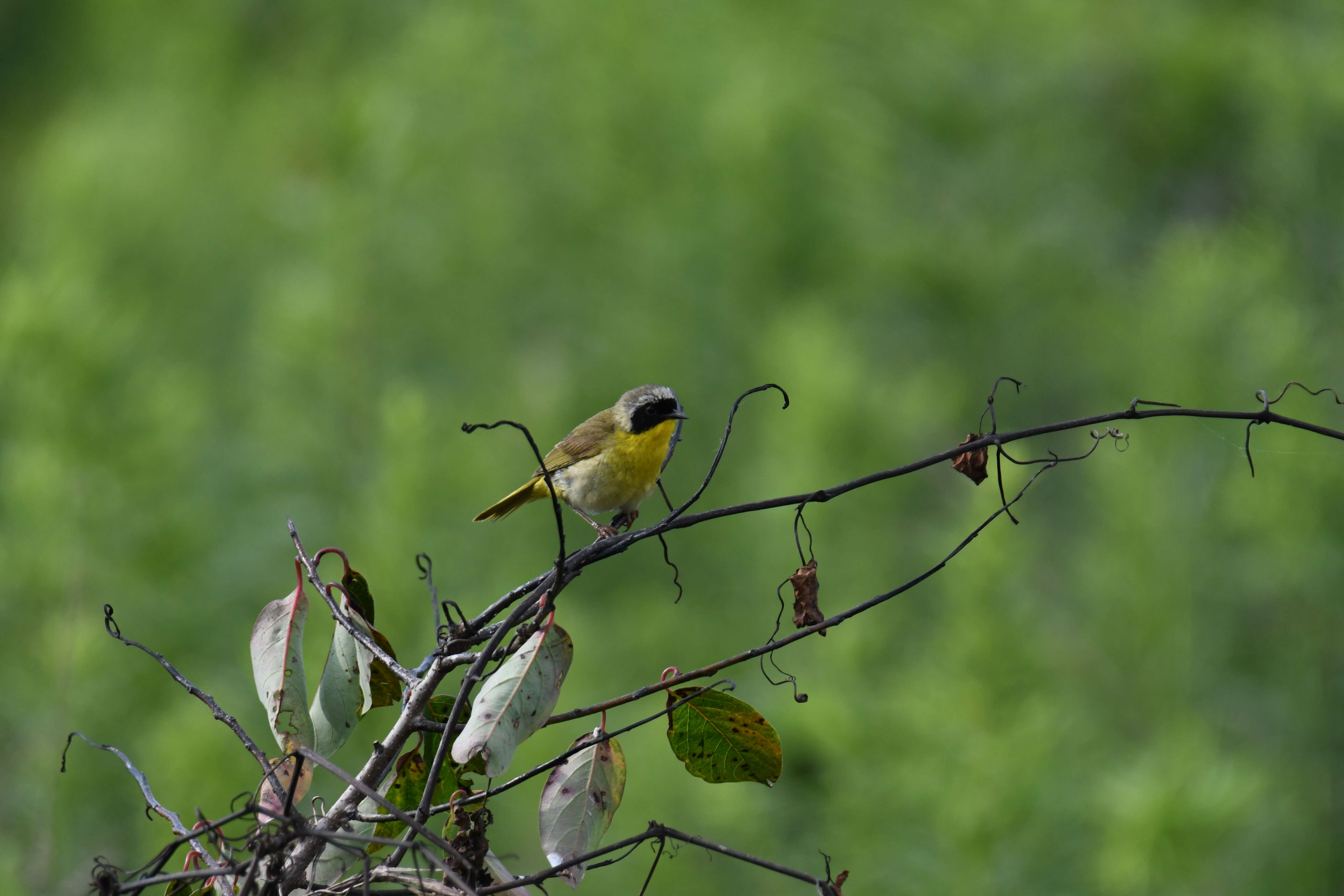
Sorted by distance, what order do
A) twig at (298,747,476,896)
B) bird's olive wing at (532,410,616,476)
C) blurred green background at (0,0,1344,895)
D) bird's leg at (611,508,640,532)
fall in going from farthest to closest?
blurred green background at (0,0,1344,895) → bird's olive wing at (532,410,616,476) → bird's leg at (611,508,640,532) → twig at (298,747,476,896)

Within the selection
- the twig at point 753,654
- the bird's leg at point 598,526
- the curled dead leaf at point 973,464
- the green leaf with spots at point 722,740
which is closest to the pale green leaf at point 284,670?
the twig at point 753,654

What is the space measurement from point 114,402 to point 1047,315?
19.7ft

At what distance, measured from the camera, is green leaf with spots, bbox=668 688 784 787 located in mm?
1260

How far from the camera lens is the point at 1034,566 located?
7430 millimetres

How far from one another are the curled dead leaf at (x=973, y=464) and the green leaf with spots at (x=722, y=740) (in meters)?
0.33

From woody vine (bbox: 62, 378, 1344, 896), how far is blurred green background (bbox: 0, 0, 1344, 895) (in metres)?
1.43

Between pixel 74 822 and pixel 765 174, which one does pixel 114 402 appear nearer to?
pixel 74 822

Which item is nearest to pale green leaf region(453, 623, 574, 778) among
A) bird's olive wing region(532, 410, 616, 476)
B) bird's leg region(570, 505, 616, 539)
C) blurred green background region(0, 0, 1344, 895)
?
bird's leg region(570, 505, 616, 539)

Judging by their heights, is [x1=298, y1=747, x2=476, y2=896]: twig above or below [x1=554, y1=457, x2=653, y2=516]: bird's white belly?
below

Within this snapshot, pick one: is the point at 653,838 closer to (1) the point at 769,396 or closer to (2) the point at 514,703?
(2) the point at 514,703

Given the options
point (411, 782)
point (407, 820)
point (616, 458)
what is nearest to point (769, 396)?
point (616, 458)

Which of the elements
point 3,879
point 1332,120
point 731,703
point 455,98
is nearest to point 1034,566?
point 1332,120

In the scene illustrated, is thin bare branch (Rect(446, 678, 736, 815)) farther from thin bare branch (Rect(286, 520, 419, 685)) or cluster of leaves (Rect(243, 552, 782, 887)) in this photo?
thin bare branch (Rect(286, 520, 419, 685))

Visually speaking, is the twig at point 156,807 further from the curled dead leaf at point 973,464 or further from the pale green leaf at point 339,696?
the curled dead leaf at point 973,464
